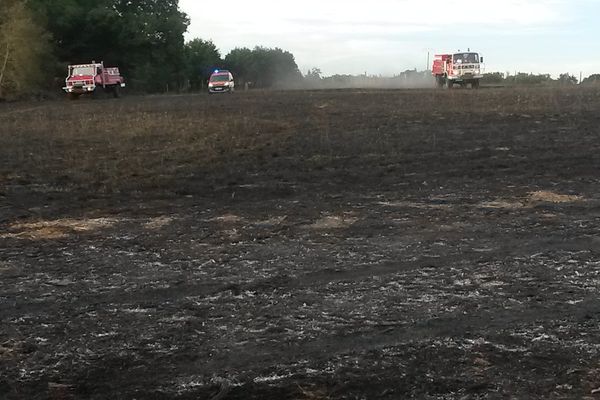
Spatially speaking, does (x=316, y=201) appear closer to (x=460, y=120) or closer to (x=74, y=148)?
(x=74, y=148)

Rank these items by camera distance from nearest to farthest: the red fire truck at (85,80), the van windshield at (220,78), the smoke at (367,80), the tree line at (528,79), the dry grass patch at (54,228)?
the dry grass patch at (54,228) < the red fire truck at (85,80) < the van windshield at (220,78) < the tree line at (528,79) < the smoke at (367,80)

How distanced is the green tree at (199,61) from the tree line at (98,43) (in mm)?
115

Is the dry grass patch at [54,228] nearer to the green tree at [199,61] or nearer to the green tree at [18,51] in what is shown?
the green tree at [18,51]

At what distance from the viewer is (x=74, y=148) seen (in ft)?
48.3

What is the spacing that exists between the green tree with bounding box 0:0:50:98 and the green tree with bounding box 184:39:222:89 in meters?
24.4

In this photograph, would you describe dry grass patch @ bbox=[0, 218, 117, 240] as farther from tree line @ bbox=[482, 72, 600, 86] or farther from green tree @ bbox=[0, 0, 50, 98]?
tree line @ bbox=[482, 72, 600, 86]

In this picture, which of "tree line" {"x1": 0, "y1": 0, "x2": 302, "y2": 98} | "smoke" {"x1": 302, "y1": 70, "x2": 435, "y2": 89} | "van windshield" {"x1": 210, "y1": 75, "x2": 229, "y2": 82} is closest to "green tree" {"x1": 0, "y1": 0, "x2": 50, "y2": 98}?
"tree line" {"x1": 0, "y1": 0, "x2": 302, "y2": 98}

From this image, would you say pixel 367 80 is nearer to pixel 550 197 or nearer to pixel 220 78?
pixel 220 78

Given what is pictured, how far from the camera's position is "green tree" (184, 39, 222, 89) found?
75312mm

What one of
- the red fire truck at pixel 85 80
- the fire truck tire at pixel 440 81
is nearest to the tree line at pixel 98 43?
the red fire truck at pixel 85 80

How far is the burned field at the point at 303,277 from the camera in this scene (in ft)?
12.7

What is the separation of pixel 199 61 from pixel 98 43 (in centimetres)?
1955

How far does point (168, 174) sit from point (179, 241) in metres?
4.28

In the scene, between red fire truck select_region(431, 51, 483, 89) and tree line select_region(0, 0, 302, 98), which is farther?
red fire truck select_region(431, 51, 483, 89)
